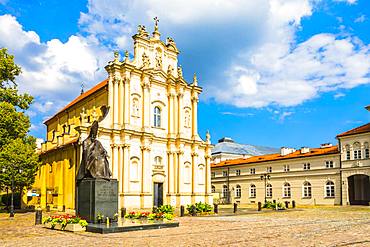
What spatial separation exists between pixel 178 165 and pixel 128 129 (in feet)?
25.8

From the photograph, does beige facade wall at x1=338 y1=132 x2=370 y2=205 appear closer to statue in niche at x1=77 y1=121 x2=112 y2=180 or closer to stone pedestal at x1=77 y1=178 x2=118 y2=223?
stone pedestal at x1=77 y1=178 x2=118 y2=223

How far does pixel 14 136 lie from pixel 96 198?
24211 millimetres

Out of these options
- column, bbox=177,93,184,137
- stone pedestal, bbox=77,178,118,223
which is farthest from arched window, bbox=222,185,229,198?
stone pedestal, bbox=77,178,118,223

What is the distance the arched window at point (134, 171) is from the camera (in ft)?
125

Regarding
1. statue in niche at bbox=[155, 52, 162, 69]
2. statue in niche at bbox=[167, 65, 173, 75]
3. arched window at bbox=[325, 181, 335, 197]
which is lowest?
arched window at bbox=[325, 181, 335, 197]

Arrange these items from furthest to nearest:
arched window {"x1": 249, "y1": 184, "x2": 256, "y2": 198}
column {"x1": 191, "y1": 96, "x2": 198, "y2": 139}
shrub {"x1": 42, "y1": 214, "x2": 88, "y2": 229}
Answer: arched window {"x1": 249, "y1": 184, "x2": 256, "y2": 198} → column {"x1": 191, "y1": 96, "x2": 198, "y2": 139} → shrub {"x1": 42, "y1": 214, "x2": 88, "y2": 229}

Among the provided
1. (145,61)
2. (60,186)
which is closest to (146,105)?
(145,61)

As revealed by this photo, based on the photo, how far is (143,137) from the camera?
128ft

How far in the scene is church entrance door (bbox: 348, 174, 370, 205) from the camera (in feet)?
165

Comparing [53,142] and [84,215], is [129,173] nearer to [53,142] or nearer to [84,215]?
[53,142]

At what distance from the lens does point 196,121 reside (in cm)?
4534

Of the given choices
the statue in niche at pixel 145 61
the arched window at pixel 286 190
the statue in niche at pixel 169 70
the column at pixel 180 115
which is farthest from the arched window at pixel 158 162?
the arched window at pixel 286 190

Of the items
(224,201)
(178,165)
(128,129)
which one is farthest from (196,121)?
(224,201)

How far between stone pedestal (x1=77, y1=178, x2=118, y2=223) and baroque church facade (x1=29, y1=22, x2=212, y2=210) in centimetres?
1687
